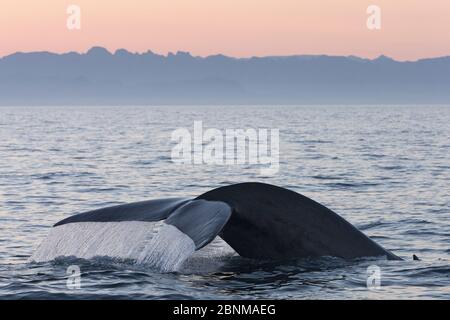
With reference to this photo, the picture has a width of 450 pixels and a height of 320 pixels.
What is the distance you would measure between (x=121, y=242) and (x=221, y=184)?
1834 cm

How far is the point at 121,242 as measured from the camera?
29.5ft

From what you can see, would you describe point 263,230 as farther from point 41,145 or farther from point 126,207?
point 41,145

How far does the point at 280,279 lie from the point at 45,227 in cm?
825

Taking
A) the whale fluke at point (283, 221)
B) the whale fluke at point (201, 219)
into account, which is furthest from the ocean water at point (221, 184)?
the whale fluke at point (201, 219)

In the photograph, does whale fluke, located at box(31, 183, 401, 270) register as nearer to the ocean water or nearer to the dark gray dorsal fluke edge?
the dark gray dorsal fluke edge

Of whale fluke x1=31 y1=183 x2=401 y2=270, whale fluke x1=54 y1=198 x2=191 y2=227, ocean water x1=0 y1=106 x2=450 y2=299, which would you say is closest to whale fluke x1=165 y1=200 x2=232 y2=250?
whale fluke x1=31 y1=183 x2=401 y2=270

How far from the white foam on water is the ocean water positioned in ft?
0.85

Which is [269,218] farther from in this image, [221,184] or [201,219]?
Result: [221,184]

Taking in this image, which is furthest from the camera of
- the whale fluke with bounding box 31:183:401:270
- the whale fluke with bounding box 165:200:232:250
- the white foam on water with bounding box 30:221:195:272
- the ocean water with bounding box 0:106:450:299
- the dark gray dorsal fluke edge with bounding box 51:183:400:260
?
the ocean water with bounding box 0:106:450:299

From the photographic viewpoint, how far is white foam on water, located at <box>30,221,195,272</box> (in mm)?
8383

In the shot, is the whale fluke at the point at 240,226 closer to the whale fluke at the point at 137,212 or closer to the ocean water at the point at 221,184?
the whale fluke at the point at 137,212
